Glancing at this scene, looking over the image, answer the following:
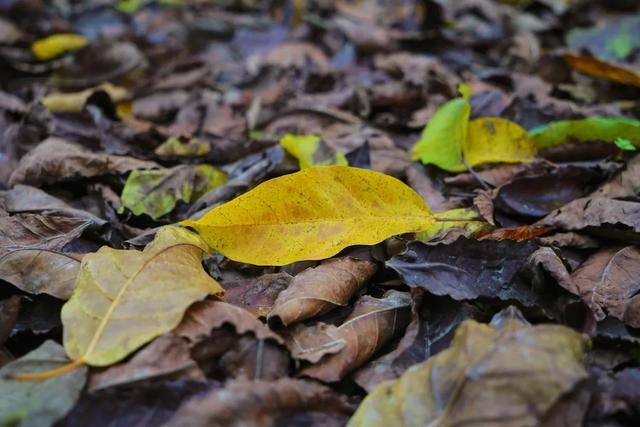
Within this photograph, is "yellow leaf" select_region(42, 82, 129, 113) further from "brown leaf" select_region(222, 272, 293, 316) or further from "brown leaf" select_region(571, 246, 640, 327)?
"brown leaf" select_region(571, 246, 640, 327)

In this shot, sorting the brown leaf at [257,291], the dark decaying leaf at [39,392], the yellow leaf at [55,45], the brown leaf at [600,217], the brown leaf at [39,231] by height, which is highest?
the brown leaf at [600,217]

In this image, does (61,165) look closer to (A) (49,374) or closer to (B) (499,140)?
(A) (49,374)

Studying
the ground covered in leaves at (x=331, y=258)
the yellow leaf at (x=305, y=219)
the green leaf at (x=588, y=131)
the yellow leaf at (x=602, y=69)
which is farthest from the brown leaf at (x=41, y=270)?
the yellow leaf at (x=602, y=69)

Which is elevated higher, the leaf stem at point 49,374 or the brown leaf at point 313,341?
the leaf stem at point 49,374

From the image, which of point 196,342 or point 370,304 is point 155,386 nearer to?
point 196,342

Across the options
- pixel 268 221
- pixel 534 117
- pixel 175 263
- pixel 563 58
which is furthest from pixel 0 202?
pixel 563 58

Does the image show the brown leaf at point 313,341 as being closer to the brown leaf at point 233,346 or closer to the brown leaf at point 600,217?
the brown leaf at point 233,346

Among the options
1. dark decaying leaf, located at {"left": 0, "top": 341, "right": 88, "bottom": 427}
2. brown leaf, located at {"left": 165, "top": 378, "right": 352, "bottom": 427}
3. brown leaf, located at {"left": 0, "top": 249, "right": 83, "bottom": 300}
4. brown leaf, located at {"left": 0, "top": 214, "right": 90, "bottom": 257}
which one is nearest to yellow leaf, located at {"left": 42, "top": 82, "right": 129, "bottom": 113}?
brown leaf, located at {"left": 0, "top": 214, "right": 90, "bottom": 257}
